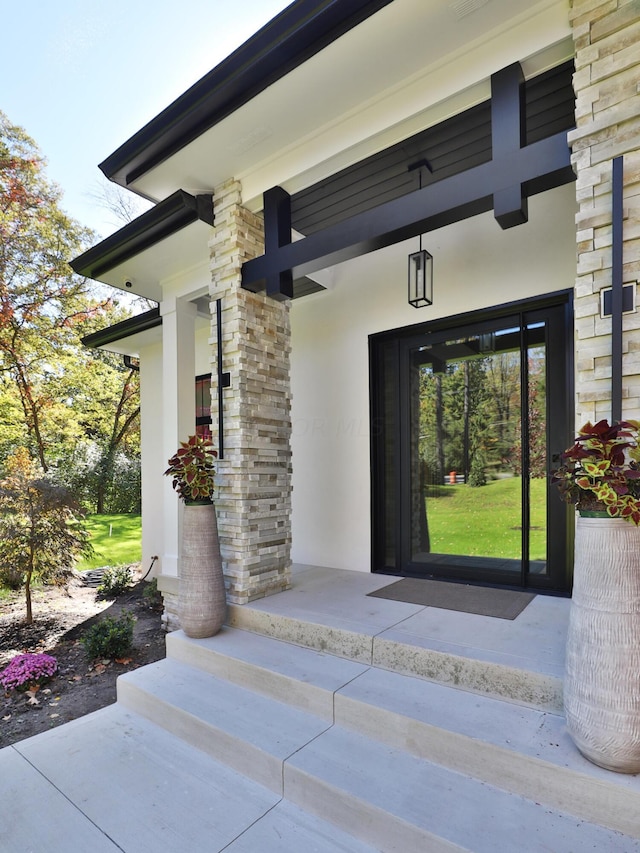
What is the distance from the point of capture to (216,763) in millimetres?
2338

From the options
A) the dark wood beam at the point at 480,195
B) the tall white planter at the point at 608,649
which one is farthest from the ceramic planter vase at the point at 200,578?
the tall white planter at the point at 608,649

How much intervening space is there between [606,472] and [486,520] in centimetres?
240

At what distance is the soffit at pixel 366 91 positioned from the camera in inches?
90.8

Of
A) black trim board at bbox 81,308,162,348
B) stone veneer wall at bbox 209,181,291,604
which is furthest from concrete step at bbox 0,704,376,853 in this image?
black trim board at bbox 81,308,162,348

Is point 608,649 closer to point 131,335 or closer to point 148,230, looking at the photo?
point 148,230

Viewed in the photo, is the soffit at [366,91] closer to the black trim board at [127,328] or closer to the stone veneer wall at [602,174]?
the stone veneer wall at [602,174]

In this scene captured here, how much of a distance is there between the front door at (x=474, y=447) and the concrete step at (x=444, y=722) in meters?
1.70

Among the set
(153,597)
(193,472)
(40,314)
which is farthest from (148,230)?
(40,314)

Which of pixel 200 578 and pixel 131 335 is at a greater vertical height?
pixel 131 335

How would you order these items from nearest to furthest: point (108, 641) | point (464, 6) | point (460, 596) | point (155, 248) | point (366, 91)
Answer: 1. point (464, 6)
2. point (366, 91)
3. point (460, 596)
4. point (108, 641)
5. point (155, 248)

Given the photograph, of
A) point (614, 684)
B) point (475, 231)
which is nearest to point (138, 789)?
point (614, 684)

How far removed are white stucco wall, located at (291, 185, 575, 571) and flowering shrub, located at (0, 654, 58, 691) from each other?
8.05ft

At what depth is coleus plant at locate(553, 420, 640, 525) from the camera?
1666 mm

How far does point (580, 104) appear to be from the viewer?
2.11 meters
